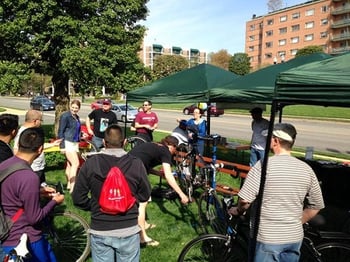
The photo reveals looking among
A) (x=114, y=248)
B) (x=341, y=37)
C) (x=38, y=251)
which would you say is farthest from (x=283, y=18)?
(x=38, y=251)

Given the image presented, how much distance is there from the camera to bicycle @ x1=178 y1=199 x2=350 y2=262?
356 centimetres

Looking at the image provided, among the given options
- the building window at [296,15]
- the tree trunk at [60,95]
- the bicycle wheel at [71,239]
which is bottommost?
the bicycle wheel at [71,239]

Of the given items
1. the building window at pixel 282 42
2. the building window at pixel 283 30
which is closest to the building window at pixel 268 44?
the building window at pixel 282 42

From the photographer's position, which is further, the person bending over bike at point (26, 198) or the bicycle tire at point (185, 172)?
the bicycle tire at point (185, 172)

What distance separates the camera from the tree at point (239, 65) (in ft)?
253

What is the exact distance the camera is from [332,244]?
11.7 ft

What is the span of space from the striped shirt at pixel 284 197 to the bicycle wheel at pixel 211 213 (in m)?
1.71

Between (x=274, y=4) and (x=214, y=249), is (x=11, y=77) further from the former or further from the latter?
(x=274, y=4)

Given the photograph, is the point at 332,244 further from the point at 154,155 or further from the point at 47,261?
the point at 47,261

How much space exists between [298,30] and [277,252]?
8577 cm

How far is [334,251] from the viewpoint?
3.65 m

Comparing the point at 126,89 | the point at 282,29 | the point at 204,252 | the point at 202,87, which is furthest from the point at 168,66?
the point at 204,252

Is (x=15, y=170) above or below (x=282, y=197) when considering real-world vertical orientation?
above

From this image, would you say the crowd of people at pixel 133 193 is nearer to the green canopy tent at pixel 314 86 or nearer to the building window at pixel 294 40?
the green canopy tent at pixel 314 86
